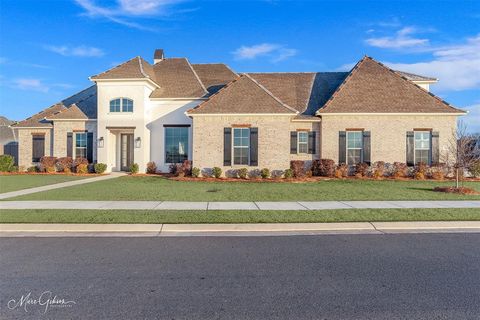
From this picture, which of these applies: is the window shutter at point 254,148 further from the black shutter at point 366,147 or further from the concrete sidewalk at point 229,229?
the concrete sidewalk at point 229,229

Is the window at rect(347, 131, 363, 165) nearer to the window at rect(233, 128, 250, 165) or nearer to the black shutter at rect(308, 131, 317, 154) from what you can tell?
the black shutter at rect(308, 131, 317, 154)

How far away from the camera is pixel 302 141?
19.9 m

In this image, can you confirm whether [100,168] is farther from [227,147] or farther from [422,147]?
[422,147]

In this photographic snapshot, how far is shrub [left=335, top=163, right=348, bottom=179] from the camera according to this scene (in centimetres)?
1847

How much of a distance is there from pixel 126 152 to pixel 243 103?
954 centimetres

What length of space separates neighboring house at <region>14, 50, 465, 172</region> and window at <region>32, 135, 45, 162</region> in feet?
0.23

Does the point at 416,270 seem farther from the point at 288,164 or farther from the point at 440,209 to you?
the point at 288,164

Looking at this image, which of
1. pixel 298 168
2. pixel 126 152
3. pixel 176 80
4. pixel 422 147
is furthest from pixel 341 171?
pixel 126 152

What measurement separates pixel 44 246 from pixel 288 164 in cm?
1375

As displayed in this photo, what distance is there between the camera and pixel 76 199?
10.8m

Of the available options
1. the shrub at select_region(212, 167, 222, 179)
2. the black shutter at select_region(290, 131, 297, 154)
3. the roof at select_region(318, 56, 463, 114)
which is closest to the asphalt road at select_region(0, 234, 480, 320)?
the shrub at select_region(212, 167, 222, 179)

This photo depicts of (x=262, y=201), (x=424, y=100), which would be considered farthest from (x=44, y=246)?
(x=424, y=100)

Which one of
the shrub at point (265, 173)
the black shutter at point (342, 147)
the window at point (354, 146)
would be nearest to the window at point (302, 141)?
the black shutter at point (342, 147)

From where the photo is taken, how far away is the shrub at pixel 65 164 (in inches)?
826
